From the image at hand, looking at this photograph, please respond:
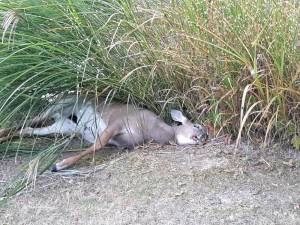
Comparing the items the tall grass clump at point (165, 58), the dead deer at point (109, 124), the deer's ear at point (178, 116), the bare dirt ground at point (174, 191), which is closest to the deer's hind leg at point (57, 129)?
the dead deer at point (109, 124)

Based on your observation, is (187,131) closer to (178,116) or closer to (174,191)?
(178,116)

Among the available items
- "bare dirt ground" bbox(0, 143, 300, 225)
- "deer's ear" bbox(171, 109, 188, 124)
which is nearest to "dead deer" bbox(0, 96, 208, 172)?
"deer's ear" bbox(171, 109, 188, 124)

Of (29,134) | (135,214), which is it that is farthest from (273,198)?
(29,134)

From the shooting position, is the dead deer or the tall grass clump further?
the dead deer

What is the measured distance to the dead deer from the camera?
181 inches

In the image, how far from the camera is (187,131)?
4.50 meters

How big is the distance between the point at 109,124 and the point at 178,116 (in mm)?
475

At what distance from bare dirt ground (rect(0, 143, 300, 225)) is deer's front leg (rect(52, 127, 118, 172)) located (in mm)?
59

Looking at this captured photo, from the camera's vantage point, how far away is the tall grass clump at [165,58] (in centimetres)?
404

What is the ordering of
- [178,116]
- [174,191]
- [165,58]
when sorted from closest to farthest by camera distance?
[174,191], [165,58], [178,116]

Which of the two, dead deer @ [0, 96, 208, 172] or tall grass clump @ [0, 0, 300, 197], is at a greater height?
tall grass clump @ [0, 0, 300, 197]

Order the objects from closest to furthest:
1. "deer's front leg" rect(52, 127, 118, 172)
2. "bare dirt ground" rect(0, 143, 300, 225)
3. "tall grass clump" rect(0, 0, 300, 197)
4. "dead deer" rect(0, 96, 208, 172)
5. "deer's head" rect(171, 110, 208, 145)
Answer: "bare dirt ground" rect(0, 143, 300, 225), "tall grass clump" rect(0, 0, 300, 197), "deer's front leg" rect(52, 127, 118, 172), "deer's head" rect(171, 110, 208, 145), "dead deer" rect(0, 96, 208, 172)

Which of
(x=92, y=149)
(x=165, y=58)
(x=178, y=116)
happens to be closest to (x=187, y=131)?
(x=178, y=116)

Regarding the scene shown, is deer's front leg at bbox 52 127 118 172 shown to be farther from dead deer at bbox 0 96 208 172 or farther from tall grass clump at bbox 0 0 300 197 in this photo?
tall grass clump at bbox 0 0 300 197
